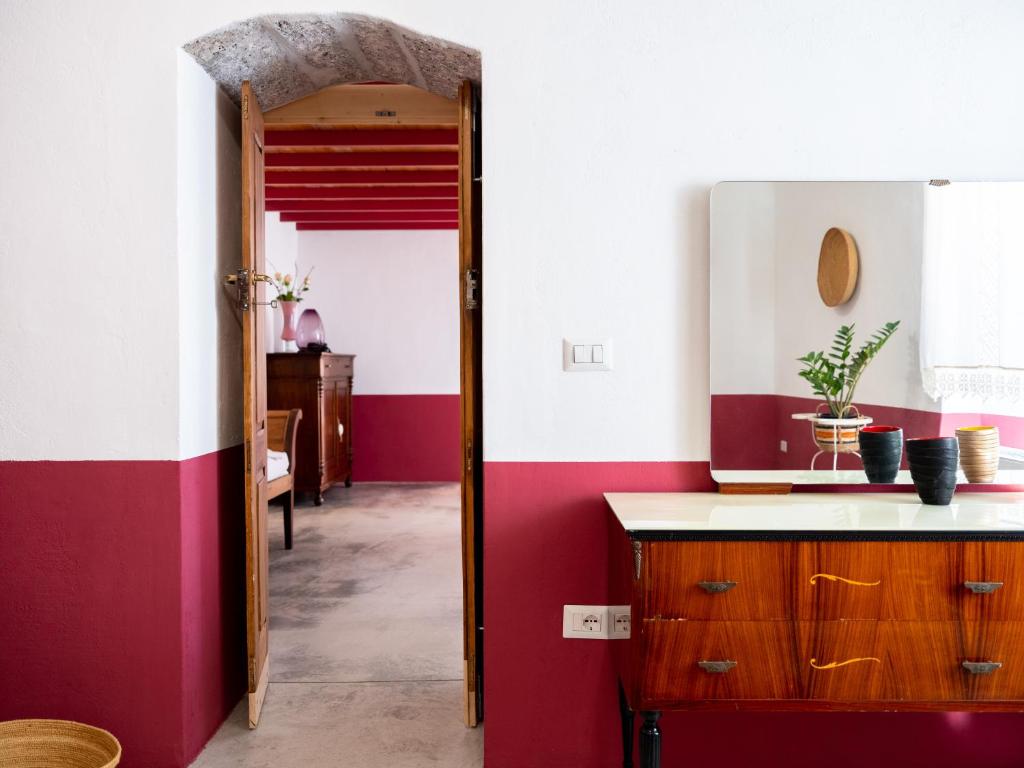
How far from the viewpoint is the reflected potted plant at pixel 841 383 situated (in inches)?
95.6

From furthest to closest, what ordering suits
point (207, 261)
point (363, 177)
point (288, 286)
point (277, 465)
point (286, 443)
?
point (288, 286) < point (363, 177) < point (286, 443) < point (277, 465) < point (207, 261)

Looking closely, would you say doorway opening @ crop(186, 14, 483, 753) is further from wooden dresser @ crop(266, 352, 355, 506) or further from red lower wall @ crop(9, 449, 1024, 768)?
red lower wall @ crop(9, 449, 1024, 768)

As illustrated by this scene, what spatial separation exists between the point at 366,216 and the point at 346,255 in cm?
65

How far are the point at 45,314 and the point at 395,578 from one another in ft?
9.22

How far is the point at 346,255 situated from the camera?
8531 millimetres

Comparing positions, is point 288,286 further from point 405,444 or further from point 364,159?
point 405,444

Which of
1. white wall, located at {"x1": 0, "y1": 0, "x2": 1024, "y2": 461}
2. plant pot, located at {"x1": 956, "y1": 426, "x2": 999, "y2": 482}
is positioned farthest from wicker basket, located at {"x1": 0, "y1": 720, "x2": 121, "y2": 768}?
plant pot, located at {"x1": 956, "y1": 426, "x2": 999, "y2": 482}

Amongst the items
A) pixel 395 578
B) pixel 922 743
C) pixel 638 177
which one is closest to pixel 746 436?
pixel 638 177

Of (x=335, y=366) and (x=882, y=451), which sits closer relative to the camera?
(x=882, y=451)

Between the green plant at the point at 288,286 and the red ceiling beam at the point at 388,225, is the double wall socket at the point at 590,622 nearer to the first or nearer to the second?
the green plant at the point at 288,286

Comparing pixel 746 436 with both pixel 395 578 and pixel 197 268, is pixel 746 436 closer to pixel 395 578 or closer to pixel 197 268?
pixel 197 268

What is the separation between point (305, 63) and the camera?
9.00 feet

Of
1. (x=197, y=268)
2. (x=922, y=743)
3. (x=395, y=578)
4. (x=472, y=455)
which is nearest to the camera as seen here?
(x=922, y=743)

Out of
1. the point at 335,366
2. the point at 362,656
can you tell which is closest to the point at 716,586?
the point at 362,656
